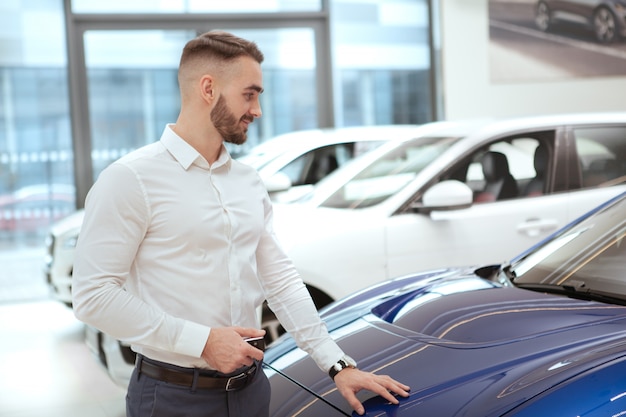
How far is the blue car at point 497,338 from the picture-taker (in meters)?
1.71

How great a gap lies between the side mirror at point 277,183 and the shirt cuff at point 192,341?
3137 mm

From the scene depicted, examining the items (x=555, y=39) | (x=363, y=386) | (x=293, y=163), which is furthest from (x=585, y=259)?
(x=555, y=39)

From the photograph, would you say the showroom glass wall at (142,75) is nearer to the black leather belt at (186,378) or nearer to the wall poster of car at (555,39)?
the wall poster of car at (555,39)

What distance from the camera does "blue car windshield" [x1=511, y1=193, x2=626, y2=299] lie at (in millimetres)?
2377

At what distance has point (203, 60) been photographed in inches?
68.7

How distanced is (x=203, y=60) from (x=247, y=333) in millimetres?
597

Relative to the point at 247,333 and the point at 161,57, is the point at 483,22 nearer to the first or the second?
the point at 161,57

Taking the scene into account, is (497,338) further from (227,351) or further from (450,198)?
(450,198)

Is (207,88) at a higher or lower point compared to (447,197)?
higher

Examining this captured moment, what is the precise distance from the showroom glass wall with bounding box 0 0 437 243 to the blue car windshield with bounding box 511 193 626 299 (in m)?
5.83

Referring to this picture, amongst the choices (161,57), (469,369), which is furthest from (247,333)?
(161,57)

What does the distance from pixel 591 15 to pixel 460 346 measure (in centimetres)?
744

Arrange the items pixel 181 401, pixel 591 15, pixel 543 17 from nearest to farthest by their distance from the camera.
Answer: pixel 181 401 → pixel 543 17 → pixel 591 15

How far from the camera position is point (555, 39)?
27.7ft
